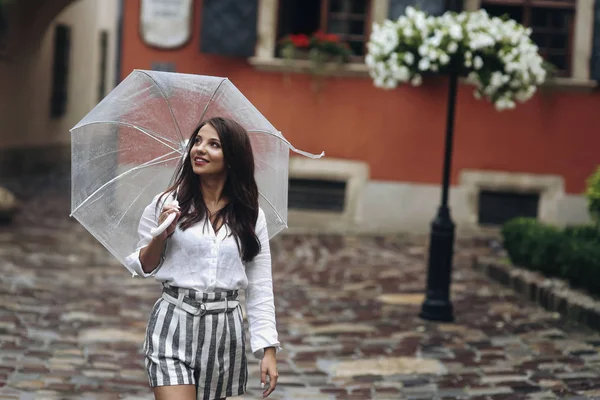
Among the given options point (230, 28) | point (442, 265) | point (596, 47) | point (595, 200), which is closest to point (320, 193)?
point (230, 28)

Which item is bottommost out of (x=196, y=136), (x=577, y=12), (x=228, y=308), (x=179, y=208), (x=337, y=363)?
(x=337, y=363)

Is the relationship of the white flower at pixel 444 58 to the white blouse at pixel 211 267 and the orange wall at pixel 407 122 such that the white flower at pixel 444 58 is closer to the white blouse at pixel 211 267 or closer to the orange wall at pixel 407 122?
the white blouse at pixel 211 267

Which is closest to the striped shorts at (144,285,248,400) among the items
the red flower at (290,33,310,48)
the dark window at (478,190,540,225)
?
the red flower at (290,33,310,48)

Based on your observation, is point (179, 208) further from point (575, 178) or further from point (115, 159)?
point (575, 178)

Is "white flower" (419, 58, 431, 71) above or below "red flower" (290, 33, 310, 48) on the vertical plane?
below

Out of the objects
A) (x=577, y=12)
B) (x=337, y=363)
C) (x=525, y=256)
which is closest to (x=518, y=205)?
(x=577, y=12)

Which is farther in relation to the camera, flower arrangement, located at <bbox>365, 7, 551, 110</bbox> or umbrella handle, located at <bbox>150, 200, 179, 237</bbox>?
flower arrangement, located at <bbox>365, 7, 551, 110</bbox>

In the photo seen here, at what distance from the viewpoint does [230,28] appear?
45.4 ft

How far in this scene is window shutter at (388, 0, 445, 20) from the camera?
13.6 metres

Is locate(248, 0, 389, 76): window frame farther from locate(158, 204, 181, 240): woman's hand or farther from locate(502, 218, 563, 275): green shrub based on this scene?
locate(158, 204, 181, 240): woman's hand

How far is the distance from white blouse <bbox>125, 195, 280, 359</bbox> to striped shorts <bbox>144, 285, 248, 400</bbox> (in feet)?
0.15

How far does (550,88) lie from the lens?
13836 millimetres

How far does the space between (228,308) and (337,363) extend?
3.39 metres

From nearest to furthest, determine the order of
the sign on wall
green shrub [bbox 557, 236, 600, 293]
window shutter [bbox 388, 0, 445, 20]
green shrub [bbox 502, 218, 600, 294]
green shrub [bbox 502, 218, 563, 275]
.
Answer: green shrub [bbox 557, 236, 600, 293] < green shrub [bbox 502, 218, 600, 294] < green shrub [bbox 502, 218, 563, 275] < window shutter [bbox 388, 0, 445, 20] < the sign on wall
